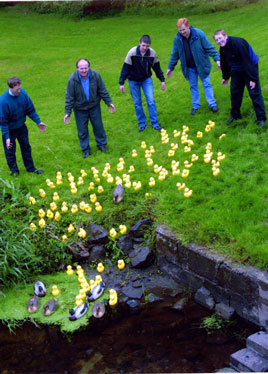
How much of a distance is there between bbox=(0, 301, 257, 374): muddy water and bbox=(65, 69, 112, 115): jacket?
4814mm

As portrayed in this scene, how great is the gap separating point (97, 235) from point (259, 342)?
3.41 m

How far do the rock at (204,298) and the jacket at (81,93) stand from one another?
16.1 ft

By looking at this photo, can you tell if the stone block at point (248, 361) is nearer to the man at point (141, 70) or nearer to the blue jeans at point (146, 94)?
the man at point (141, 70)

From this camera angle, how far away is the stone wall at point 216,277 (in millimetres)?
5523

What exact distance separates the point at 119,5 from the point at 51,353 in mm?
24154

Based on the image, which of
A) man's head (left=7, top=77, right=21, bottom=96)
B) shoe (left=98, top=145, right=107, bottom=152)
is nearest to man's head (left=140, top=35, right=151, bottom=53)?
shoe (left=98, top=145, right=107, bottom=152)

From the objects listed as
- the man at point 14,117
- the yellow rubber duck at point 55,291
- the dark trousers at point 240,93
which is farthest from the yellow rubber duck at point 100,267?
the dark trousers at point 240,93

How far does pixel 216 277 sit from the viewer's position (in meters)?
6.05

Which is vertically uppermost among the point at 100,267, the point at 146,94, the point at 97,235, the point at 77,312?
the point at 146,94

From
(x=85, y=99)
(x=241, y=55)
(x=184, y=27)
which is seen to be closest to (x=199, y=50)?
(x=184, y=27)

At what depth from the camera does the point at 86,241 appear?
7602 millimetres

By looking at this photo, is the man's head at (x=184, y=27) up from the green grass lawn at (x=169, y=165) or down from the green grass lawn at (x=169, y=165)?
up

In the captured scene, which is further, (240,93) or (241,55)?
(240,93)

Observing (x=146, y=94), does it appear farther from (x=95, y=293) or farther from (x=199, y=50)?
(x=95, y=293)
